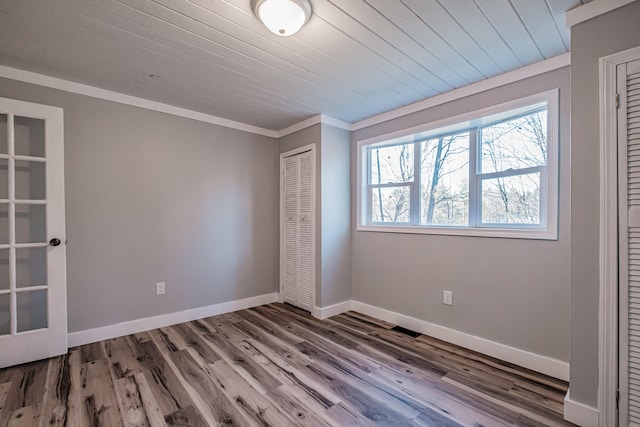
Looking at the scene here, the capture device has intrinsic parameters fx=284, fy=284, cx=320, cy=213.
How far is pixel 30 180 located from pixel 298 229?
2497mm

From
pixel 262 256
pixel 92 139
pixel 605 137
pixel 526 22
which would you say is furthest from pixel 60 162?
pixel 605 137

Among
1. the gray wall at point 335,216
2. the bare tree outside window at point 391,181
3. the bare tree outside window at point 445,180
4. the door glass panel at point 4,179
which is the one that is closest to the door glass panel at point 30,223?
the door glass panel at point 4,179

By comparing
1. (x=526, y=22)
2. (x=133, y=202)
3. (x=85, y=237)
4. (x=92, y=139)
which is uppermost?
(x=526, y=22)

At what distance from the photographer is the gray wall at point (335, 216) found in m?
3.31

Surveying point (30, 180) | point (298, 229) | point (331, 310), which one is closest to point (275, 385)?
point (331, 310)

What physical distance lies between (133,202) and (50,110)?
0.95 metres

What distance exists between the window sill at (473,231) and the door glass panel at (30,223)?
3.04 metres

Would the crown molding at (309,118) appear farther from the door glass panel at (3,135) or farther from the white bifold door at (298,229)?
the white bifold door at (298,229)

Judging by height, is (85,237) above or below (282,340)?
above

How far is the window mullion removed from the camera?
2574 millimetres

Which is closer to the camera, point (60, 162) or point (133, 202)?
point (60, 162)

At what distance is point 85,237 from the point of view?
8.41ft

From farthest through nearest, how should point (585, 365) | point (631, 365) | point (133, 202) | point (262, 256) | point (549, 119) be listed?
point (262, 256) → point (133, 202) → point (549, 119) → point (585, 365) → point (631, 365)

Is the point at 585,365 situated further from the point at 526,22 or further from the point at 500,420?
the point at 526,22
